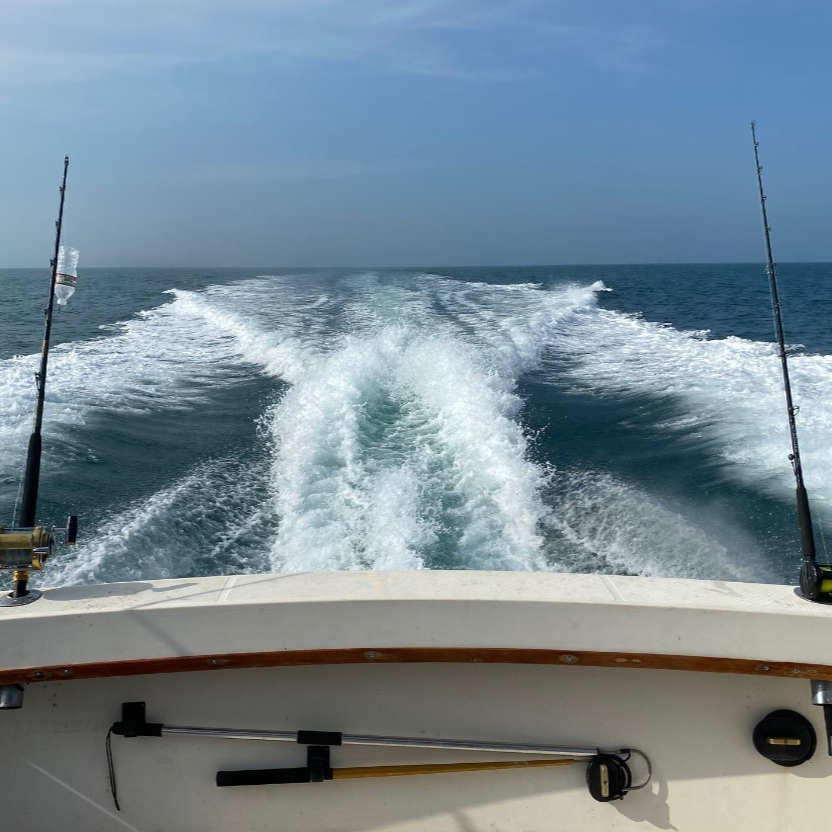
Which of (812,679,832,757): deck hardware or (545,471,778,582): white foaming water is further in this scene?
(545,471,778,582): white foaming water

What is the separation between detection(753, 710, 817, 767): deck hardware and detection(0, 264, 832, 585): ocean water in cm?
249

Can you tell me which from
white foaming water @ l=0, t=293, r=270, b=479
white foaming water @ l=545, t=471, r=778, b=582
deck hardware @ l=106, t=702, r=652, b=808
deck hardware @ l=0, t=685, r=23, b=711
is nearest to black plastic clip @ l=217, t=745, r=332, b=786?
deck hardware @ l=106, t=702, r=652, b=808

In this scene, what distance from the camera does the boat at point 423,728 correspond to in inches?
75.4

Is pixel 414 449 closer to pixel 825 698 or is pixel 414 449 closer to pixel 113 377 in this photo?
pixel 113 377

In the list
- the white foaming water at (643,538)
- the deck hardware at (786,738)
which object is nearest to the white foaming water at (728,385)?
the white foaming water at (643,538)

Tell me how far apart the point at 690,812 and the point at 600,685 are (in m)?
0.42

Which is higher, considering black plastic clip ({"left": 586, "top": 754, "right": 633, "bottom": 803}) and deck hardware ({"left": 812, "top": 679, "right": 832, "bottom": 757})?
deck hardware ({"left": 812, "top": 679, "right": 832, "bottom": 757})

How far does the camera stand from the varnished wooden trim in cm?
182

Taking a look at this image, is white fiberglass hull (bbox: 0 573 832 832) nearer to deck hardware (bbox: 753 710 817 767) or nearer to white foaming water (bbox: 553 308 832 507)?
deck hardware (bbox: 753 710 817 767)

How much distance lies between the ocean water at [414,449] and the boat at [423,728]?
2224 mm

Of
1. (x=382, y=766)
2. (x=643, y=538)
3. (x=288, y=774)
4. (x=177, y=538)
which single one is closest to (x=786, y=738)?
(x=382, y=766)

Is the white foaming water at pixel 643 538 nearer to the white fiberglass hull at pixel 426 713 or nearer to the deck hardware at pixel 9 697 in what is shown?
the white fiberglass hull at pixel 426 713

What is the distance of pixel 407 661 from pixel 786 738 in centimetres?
103

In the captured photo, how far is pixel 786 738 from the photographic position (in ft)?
6.46
